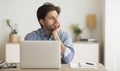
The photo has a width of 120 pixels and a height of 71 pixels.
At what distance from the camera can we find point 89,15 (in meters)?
5.44

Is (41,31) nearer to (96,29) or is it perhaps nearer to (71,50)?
(71,50)

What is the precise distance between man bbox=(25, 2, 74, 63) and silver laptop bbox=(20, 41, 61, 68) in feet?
1.21

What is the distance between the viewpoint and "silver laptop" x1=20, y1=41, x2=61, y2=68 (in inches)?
80.9

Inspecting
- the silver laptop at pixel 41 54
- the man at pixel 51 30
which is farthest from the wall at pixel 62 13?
the silver laptop at pixel 41 54

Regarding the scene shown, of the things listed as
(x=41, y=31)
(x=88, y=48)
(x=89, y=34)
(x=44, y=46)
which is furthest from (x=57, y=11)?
(x=89, y=34)

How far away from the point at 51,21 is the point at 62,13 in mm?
3056
